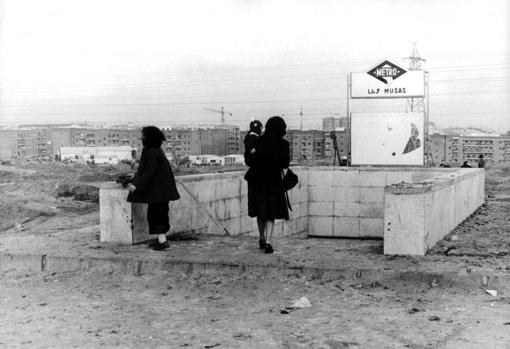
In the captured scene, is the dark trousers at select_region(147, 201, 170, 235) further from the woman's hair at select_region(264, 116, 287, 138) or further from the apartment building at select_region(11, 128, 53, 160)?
the apartment building at select_region(11, 128, 53, 160)

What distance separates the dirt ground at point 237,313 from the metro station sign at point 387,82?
366 inches

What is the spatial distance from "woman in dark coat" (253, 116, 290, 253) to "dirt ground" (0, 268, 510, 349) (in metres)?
1.33

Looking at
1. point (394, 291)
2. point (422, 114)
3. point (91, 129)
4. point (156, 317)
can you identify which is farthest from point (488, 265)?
point (91, 129)

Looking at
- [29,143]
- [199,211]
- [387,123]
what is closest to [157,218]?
[199,211]

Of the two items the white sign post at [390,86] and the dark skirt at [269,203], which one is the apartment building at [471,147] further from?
the dark skirt at [269,203]

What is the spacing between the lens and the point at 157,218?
821 cm

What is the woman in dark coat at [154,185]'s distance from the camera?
806 centimetres

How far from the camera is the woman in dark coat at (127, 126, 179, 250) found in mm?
8062

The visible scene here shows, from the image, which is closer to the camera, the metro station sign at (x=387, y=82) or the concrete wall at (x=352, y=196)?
the concrete wall at (x=352, y=196)

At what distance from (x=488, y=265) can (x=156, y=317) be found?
3822mm

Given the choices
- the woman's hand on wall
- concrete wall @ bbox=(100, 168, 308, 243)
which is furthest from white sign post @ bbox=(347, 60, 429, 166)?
the woman's hand on wall

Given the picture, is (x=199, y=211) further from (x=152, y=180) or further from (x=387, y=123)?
(x=387, y=123)

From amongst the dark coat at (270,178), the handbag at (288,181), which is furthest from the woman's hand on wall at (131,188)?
the handbag at (288,181)

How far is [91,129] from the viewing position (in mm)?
128500
